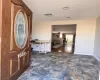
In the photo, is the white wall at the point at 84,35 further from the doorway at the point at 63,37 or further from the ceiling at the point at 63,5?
the doorway at the point at 63,37

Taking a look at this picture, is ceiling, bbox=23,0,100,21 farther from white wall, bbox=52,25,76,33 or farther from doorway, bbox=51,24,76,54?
white wall, bbox=52,25,76,33

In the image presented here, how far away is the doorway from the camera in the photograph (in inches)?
375

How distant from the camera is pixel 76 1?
2748mm

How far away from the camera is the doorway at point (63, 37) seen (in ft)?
31.2

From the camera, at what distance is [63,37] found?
610 inches

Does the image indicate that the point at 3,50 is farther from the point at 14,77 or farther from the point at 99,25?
the point at 99,25

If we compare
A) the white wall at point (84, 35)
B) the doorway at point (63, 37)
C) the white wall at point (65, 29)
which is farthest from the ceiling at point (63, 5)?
the white wall at point (65, 29)

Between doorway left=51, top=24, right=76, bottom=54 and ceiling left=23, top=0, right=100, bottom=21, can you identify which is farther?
doorway left=51, top=24, right=76, bottom=54

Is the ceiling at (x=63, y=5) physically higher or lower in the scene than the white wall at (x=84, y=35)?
higher

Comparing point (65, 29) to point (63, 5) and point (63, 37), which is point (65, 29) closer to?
point (63, 37)

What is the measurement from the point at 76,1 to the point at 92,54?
4.06 m

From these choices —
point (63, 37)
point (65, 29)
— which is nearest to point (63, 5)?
point (65, 29)

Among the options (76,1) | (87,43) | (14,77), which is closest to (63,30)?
(87,43)

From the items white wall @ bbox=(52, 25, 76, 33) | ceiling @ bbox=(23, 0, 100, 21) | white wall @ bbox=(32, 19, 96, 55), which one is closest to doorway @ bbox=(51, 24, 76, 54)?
white wall @ bbox=(52, 25, 76, 33)
